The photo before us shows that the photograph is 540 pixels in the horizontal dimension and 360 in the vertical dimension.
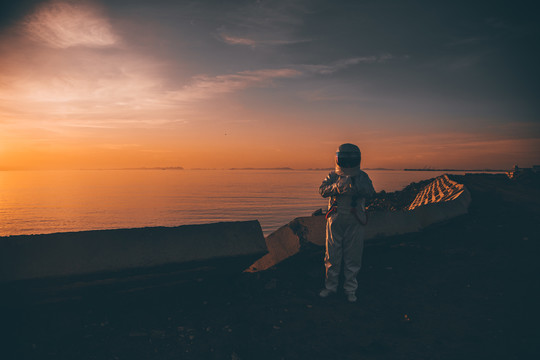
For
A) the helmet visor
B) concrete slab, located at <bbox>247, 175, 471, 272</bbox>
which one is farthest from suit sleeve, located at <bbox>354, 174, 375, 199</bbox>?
concrete slab, located at <bbox>247, 175, 471, 272</bbox>

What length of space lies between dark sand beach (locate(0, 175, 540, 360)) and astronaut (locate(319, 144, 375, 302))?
0.39 metres

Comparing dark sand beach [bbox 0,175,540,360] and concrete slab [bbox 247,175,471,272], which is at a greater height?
concrete slab [bbox 247,175,471,272]

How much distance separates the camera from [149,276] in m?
4.41

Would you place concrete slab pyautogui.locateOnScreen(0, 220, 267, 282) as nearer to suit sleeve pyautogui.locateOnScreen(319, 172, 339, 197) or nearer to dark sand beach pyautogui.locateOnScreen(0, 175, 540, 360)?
dark sand beach pyautogui.locateOnScreen(0, 175, 540, 360)

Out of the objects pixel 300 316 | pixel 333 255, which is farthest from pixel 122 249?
pixel 333 255

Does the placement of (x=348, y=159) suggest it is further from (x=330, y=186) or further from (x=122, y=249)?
(x=122, y=249)

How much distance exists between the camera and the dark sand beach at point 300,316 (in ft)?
11.8

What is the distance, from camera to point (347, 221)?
5.12 meters

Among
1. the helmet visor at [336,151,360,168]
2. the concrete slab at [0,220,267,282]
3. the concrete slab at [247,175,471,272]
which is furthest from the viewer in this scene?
the concrete slab at [247,175,471,272]

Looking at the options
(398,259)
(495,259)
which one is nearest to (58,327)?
(398,259)

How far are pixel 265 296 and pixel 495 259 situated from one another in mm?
4695

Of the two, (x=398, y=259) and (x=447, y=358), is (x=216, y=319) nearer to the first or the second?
(x=447, y=358)

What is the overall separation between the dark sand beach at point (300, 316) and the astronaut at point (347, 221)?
393 mm

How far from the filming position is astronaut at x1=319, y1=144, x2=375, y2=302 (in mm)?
5074
